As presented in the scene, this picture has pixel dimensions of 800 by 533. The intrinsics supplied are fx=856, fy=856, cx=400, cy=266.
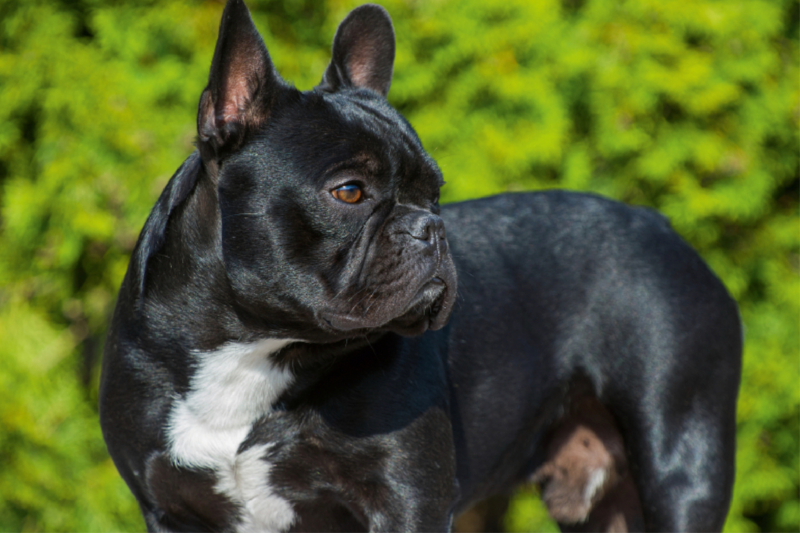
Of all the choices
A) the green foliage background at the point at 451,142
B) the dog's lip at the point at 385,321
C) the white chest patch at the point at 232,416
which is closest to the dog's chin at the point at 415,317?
the dog's lip at the point at 385,321

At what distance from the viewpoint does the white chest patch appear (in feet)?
8.16

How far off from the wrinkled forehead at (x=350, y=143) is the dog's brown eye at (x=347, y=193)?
0.05 meters

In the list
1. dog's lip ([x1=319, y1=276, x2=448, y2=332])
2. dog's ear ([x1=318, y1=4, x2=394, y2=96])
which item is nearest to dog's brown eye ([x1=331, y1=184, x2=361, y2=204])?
dog's lip ([x1=319, y1=276, x2=448, y2=332])

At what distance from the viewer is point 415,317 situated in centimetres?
238

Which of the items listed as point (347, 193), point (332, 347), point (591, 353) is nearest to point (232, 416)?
point (332, 347)

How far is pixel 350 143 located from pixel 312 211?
0.73 ft

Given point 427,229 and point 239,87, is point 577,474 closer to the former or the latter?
point 427,229

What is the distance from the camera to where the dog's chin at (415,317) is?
90.0 inches

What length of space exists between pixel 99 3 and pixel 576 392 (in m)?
3.40

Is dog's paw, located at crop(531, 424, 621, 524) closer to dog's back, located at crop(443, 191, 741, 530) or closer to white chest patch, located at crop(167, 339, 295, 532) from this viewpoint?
dog's back, located at crop(443, 191, 741, 530)

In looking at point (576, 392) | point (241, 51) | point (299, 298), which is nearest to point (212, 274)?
point (299, 298)

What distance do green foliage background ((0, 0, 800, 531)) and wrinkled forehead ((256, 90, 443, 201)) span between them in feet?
7.32

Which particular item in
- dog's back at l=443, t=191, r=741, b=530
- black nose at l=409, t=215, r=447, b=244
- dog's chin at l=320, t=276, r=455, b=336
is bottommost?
dog's back at l=443, t=191, r=741, b=530

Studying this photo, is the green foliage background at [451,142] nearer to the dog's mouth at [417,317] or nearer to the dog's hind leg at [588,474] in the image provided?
A: the dog's hind leg at [588,474]
